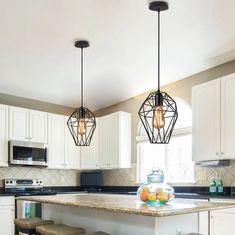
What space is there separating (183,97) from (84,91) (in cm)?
176

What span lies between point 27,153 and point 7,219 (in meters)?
1.10

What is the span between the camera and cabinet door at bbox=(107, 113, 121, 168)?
6.05 metres

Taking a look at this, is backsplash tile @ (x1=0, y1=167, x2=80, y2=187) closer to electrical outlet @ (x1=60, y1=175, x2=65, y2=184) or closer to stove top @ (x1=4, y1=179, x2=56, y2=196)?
electrical outlet @ (x1=60, y1=175, x2=65, y2=184)

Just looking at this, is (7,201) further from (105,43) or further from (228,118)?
(228,118)

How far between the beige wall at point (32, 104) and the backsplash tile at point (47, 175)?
3.65 ft

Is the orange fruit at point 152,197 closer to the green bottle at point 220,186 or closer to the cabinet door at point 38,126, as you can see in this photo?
the green bottle at point 220,186

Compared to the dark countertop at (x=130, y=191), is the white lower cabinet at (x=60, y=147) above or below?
above

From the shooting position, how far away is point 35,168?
240 inches

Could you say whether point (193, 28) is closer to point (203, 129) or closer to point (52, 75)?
point (203, 129)

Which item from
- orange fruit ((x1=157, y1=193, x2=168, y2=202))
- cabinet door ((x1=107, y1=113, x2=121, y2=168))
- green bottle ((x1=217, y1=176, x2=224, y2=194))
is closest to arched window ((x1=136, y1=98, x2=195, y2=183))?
cabinet door ((x1=107, y1=113, x2=121, y2=168))

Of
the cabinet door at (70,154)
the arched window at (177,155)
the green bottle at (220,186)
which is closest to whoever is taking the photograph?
the green bottle at (220,186)

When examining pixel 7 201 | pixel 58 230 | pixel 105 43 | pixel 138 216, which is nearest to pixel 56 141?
pixel 7 201

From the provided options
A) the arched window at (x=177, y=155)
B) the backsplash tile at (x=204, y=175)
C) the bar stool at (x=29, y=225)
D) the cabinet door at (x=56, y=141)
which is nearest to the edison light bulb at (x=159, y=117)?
the bar stool at (x=29, y=225)

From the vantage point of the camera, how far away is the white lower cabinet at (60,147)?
6074 mm
